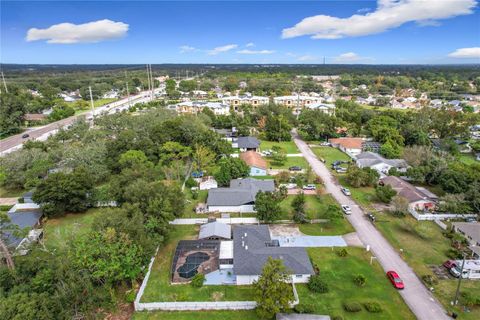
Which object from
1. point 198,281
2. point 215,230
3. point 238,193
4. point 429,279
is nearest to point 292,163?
point 238,193

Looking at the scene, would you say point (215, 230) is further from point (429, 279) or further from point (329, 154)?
point (329, 154)

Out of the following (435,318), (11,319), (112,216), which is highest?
(112,216)

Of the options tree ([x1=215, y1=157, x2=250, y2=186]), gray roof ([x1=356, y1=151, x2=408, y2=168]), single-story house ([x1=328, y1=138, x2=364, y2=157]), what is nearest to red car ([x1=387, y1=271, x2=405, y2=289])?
tree ([x1=215, y1=157, x2=250, y2=186])

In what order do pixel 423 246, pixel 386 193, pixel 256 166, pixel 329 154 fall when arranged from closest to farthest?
pixel 423 246, pixel 386 193, pixel 256 166, pixel 329 154

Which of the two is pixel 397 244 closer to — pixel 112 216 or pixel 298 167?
pixel 298 167

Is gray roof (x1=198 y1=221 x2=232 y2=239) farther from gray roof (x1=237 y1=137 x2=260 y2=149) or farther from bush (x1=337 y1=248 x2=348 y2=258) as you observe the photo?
gray roof (x1=237 y1=137 x2=260 y2=149)

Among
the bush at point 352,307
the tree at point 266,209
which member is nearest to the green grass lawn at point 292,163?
the tree at point 266,209

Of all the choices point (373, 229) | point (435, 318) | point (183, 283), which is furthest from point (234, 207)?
point (435, 318)
